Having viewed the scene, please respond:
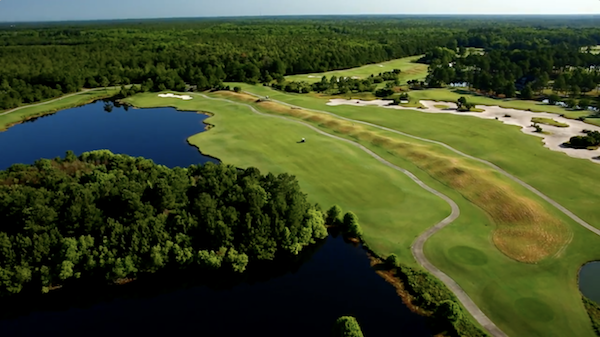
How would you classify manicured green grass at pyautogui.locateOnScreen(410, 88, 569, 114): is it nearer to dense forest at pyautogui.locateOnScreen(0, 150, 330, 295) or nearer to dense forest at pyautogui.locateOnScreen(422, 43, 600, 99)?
dense forest at pyautogui.locateOnScreen(422, 43, 600, 99)

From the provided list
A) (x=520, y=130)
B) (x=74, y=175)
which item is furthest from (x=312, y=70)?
(x=74, y=175)

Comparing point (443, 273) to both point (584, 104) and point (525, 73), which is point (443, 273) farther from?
point (525, 73)

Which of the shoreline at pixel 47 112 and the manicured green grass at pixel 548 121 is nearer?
the manicured green grass at pixel 548 121

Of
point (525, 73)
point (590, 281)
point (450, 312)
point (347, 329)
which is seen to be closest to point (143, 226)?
point (347, 329)

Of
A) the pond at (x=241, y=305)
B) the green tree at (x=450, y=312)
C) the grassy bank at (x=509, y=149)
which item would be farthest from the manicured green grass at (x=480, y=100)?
the green tree at (x=450, y=312)

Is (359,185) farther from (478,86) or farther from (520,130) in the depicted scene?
(478,86)

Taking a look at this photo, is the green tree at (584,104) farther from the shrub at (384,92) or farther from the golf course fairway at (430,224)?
the golf course fairway at (430,224)
